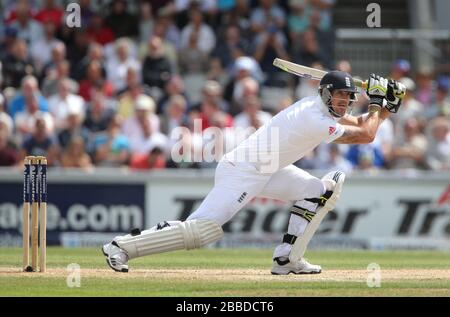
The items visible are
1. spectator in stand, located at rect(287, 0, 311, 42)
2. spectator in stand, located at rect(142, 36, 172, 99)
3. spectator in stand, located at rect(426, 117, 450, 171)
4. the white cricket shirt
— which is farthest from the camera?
spectator in stand, located at rect(287, 0, 311, 42)

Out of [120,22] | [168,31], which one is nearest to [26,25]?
[120,22]

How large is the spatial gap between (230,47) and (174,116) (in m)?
1.84

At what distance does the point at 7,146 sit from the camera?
16047 millimetres

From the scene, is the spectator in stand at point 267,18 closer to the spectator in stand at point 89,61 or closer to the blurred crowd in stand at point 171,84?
the blurred crowd in stand at point 171,84

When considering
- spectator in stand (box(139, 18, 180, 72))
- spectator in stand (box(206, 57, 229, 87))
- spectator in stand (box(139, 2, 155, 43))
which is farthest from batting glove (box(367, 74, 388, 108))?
spectator in stand (box(139, 2, 155, 43))

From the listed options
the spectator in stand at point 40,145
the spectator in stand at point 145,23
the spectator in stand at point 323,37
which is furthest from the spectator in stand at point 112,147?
the spectator in stand at point 323,37

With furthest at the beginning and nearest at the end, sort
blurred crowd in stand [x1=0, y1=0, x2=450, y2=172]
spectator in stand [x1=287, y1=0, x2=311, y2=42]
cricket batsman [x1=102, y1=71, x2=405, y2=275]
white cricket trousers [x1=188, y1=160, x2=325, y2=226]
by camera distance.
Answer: spectator in stand [x1=287, y1=0, x2=311, y2=42], blurred crowd in stand [x1=0, y1=0, x2=450, y2=172], white cricket trousers [x1=188, y1=160, x2=325, y2=226], cricket batsman [x1=102, y1=71, x2=405, y2=275]

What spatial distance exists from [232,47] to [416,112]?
3.13 meters

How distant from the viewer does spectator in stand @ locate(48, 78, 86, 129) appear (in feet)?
54.5

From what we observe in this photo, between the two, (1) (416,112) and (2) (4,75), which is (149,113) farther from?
(1) (416,112)

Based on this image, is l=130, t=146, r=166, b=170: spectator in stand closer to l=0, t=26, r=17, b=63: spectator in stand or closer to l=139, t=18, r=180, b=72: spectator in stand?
l=139, t=18, r=180, b=72: spectator in stand

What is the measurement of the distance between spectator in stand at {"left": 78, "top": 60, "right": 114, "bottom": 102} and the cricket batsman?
26.2ft

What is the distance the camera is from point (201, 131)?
53.1 feet
